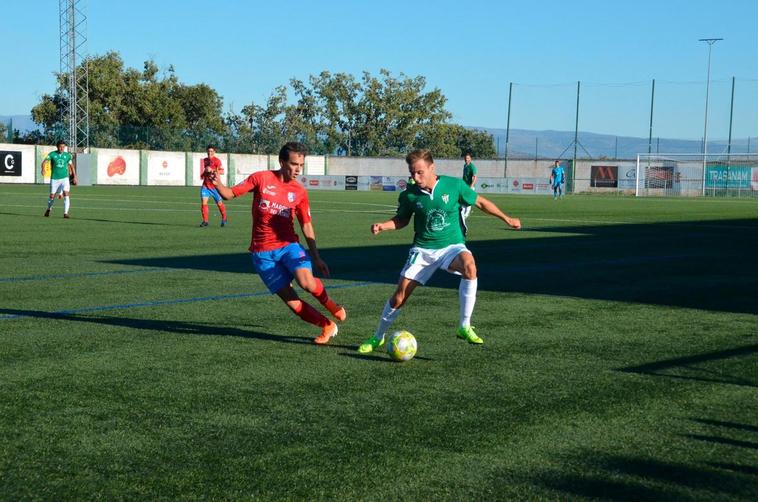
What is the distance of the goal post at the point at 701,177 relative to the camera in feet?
216

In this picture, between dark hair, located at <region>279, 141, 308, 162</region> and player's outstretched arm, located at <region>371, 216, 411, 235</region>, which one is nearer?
player's outstretched arm, located at <region>371, 216, 411, 235</region>

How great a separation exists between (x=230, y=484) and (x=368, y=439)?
99cm

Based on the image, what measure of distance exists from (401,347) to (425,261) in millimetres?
903

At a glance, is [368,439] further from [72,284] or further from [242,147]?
[242,147]

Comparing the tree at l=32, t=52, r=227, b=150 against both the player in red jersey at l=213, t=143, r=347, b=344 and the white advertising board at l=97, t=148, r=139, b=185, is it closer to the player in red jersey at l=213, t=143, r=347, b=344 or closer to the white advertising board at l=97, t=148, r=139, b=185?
the white advertising board at l=97, t=148, r=139, b=185

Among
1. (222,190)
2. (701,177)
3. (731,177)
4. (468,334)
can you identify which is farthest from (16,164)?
(468,334)

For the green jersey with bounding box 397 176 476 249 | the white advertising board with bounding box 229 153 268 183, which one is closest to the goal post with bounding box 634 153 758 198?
the white advertising board with bounding box 229 153 268 183

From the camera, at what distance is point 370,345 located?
7945 mm

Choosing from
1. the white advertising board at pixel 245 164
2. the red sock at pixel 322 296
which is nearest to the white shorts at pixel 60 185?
the red sock at pixel 322 296

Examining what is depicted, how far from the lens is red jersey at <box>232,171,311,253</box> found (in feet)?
27.9

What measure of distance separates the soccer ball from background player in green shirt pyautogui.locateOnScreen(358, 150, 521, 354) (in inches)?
18.2

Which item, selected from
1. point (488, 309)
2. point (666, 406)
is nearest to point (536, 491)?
point (666, 406)

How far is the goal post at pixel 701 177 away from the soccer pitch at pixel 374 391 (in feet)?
181

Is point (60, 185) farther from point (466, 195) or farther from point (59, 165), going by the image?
point (466, 195)
